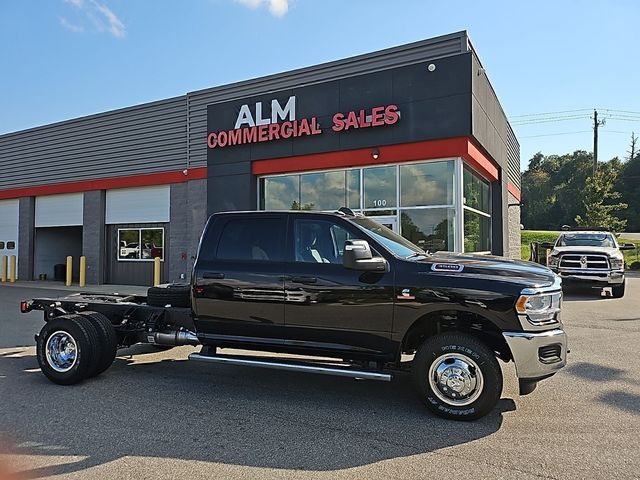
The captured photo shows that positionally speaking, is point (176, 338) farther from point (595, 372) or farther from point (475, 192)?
point (475, 192)

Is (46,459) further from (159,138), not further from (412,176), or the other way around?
(159,138)

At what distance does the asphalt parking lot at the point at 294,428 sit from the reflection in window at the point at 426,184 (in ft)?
22.2

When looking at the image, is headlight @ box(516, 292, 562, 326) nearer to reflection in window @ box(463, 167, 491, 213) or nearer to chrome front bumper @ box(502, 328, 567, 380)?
→ chrome front bumper @ box(502, 328, 567, 380)

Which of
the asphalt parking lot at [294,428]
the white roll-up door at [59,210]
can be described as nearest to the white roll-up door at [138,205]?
the white roll-up door at [59,210]

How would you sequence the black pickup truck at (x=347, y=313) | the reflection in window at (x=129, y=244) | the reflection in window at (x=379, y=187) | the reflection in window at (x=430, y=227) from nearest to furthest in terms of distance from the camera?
the black pickup truck at (x=347, y=313)
the reflection in window at (x=430, y=227)
the reflection in window at (x=379, y=187)
the reflection in window at (x=129, y=244)

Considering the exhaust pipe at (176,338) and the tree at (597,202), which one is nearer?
the exhaust pipe at (176,338)

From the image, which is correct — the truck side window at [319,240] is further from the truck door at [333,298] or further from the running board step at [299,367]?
the running board step at [299,367]

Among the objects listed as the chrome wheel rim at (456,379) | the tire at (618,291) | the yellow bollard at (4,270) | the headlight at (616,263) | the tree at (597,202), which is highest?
the tree at (597,202)

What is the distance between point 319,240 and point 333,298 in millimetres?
719

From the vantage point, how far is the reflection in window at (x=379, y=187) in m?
13.8

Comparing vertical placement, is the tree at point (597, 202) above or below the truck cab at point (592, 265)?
above

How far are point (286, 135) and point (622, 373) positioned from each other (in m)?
10.8

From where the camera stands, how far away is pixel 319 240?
18.3 ft

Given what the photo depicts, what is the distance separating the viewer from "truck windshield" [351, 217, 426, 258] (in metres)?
5.41
